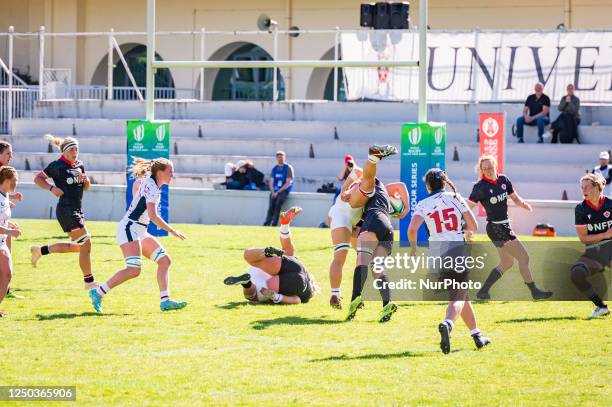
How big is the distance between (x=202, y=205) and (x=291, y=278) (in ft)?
45.9

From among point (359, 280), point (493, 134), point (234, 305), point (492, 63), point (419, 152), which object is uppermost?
point (492, 63)

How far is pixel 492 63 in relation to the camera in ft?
92.6

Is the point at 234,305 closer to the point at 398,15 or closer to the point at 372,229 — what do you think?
the point at 372,229

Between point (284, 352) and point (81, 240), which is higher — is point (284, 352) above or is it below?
below

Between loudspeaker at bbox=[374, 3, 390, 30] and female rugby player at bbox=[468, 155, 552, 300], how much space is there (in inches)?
326

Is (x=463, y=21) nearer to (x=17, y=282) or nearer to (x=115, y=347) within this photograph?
(x=17, y=282)

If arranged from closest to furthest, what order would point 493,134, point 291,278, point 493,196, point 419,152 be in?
point 291,278 < point 493,196 < point 419,152 < point 493,134

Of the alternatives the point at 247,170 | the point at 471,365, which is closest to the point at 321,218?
the point at 247,170

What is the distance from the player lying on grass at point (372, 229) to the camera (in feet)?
39.8

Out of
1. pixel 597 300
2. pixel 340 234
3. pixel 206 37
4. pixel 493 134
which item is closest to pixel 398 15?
pixel 493 134

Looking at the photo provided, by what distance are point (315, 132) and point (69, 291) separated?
51.2 feet

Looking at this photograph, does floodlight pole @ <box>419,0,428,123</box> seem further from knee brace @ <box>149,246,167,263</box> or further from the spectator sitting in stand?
the spectator sitting in stand

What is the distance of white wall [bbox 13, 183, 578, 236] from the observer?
1023 inches

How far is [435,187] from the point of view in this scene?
35.3ft
